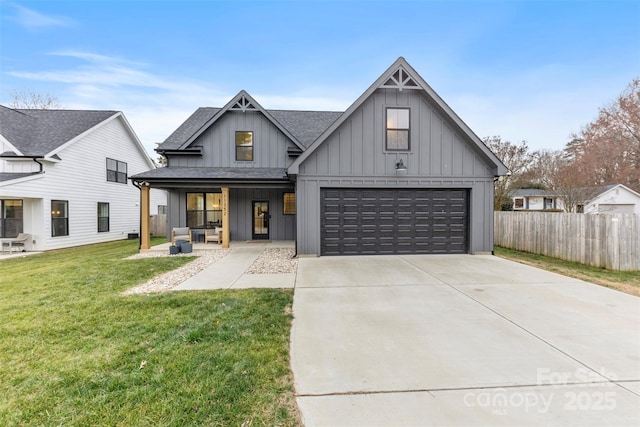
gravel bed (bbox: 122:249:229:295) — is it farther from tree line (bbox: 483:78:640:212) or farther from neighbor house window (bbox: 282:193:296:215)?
tree line (bbox: 483:78:640:212)

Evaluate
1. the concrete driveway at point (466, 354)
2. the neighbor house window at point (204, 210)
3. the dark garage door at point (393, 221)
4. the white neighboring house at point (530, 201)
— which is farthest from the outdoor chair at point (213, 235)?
the white neighboring house at point (530, 201)

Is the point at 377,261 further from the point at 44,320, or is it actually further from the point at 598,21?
the point at 598,21

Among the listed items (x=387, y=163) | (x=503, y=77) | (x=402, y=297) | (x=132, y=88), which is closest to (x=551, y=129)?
(x=503, y=77)

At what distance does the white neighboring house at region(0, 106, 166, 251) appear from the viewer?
36.8 feet

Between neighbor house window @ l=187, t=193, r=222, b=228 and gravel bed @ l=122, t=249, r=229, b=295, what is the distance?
122 inches

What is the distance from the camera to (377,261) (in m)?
8.16

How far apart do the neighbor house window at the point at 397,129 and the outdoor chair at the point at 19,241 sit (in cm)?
1532

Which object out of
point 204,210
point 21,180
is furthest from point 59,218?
point 204,210

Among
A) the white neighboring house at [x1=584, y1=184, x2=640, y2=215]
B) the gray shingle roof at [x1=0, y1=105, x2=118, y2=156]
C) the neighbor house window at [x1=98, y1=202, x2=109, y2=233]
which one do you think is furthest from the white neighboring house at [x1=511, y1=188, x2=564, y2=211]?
the gray shingle roof at [x1=0, y1=105, x2=118, y2=156]

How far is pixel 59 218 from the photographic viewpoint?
39.7 feet

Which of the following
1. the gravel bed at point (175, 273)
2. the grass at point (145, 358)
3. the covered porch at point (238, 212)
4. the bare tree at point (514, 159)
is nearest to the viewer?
the grass at point (145, 358)

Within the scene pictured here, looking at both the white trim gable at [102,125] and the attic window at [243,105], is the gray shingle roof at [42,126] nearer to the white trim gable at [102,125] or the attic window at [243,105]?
the white trim gable at [102,125]

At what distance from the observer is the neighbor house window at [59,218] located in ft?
38.7

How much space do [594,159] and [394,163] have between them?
1568 cm
